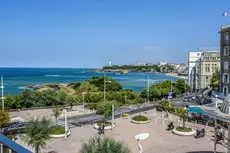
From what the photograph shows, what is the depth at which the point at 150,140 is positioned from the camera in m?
32.5

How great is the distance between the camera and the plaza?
2871cm

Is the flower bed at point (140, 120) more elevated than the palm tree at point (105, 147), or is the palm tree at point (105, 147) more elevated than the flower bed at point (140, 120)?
the palm tree at point (105, 147)

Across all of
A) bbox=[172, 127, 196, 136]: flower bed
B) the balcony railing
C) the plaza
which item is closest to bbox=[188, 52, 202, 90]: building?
the plaza

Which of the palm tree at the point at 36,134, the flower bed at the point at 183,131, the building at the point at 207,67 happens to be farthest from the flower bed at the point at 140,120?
the building at the point at 207,67

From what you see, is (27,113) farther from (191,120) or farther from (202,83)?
(202,83)

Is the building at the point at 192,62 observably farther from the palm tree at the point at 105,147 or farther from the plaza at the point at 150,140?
the palm tree at the point at 105,147

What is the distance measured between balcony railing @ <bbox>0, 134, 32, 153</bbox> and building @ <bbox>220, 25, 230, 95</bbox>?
188ft

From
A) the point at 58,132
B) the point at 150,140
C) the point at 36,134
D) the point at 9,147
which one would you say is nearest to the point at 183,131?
the point at 150,140

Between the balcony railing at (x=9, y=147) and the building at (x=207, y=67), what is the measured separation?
9655 centimetres

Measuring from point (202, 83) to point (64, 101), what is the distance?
179 ft

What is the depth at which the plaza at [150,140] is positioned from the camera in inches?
1130

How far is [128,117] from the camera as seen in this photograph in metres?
46.5

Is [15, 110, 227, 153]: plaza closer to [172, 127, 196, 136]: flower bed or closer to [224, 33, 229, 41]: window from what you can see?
[172, 127, 196, 136]: flower bed

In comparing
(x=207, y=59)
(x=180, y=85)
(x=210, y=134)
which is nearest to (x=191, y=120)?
(x=210, y=134)
